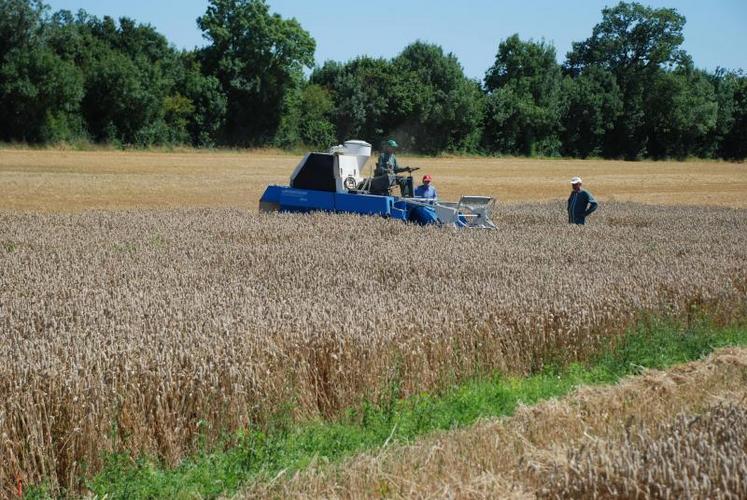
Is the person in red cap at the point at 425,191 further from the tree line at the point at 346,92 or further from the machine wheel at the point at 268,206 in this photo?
the tree line at the point at 346,92

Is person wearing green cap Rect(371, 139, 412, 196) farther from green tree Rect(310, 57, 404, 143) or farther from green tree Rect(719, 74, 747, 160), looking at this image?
green tree Rect(719, 74, 747, 160)

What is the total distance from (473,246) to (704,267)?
340 centimetres

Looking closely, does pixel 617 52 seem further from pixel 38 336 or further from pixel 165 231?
pixel 38 336

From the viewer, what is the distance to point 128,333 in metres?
6.42

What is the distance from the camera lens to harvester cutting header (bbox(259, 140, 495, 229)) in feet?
55.1

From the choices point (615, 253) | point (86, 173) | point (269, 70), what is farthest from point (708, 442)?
point (269, 70)

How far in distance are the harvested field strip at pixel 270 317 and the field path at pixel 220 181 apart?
13520mm

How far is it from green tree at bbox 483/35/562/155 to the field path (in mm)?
15846

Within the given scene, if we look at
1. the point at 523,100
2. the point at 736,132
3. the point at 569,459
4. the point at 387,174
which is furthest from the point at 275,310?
the point at 736,132

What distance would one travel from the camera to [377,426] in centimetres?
610

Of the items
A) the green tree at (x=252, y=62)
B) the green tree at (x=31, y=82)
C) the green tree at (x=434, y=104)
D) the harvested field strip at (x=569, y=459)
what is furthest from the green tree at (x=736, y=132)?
the harvested field strip at (x=569, y=459)

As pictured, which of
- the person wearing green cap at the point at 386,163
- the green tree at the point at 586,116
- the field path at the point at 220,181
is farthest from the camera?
the green tree at the point at 586,116

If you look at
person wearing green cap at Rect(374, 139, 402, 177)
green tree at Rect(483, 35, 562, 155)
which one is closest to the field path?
person wearing green cap at Rect(374, 139, 402, 177)

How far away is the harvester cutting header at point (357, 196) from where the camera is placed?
16.8m
